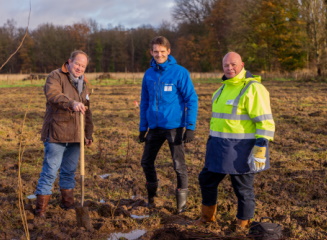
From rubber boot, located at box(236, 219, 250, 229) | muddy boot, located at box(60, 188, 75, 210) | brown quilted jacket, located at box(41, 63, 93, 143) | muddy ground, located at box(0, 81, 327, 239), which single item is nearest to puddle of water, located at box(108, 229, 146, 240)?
muddy ground, located at box(0, 81, 327, 239)

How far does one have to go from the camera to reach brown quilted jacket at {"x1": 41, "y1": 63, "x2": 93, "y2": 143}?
13.1 ft

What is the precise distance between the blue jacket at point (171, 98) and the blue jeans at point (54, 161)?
3.18 ft

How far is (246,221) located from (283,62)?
1328 inches

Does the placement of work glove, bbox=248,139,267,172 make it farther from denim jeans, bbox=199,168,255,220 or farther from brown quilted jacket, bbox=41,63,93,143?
brown quilted jacket, bbox=41,63,93,143

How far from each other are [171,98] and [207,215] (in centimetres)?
132

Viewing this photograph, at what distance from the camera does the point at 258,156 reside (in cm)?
336

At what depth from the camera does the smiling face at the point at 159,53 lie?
4.17 m

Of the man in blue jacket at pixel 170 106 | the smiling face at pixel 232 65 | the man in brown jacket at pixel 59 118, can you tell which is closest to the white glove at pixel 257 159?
the smiling face at pixel 232 65

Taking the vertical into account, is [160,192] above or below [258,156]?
below

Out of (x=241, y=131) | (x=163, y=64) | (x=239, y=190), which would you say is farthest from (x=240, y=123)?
(x=163, y=64)

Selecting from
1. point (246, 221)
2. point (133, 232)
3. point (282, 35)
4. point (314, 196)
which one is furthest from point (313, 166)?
point (282, 35)

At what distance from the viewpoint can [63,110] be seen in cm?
410

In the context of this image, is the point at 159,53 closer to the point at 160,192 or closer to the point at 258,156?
the point at 258,156

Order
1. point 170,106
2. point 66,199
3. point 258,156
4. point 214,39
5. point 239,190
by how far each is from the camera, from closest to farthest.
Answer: point 258,156, point 239,190, point 170,106, point 66,199, point 214,39
